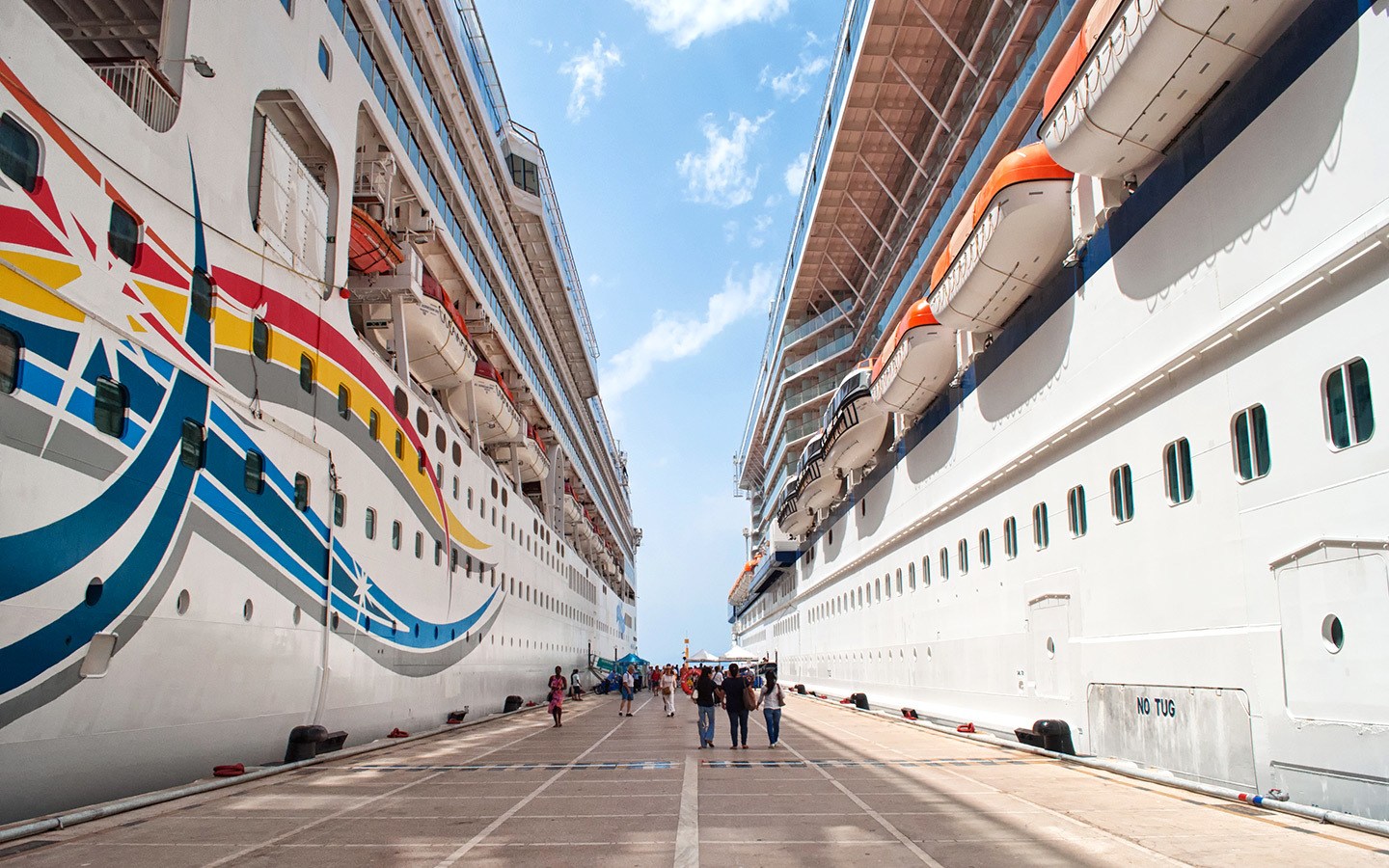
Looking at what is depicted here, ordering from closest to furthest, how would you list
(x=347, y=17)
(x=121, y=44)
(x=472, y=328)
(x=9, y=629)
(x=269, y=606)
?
(x=9, y=629), (x=269, y=606), (x=121, y=44), (x=347, y=17), (x=472, y=328)

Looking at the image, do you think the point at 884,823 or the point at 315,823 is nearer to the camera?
the point at 884,823

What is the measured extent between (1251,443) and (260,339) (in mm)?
11775

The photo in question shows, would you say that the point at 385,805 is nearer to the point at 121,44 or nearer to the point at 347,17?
the point at 121,44

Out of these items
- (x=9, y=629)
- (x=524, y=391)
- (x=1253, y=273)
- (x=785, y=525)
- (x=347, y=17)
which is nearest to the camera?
(x=9, y=629)

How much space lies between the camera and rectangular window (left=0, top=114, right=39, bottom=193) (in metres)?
7.90

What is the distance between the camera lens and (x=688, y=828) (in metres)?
8.07

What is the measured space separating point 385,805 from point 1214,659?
862 cm

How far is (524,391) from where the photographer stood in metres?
35.7

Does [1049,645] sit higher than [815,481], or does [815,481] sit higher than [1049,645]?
[815,481]

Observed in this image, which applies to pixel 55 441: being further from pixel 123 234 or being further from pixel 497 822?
pixel 497 822

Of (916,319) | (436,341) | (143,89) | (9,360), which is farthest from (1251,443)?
(436,341)

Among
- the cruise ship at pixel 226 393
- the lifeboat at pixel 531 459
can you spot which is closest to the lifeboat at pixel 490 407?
the cruise ship at pixel 226 393

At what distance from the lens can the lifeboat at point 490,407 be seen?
81.4 ft

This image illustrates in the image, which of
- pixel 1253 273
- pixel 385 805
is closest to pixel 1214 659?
pixel 1253 273
